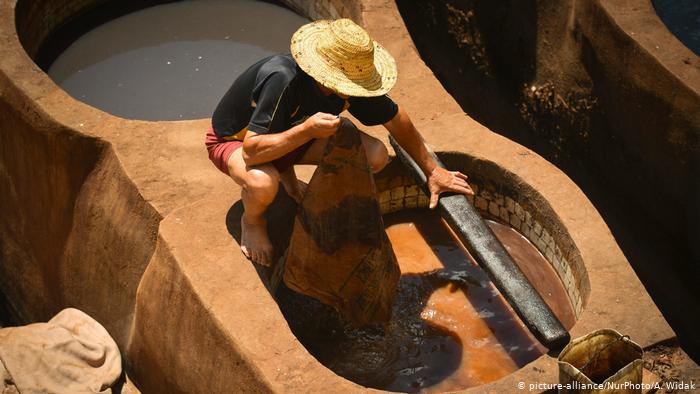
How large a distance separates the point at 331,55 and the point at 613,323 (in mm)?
1638

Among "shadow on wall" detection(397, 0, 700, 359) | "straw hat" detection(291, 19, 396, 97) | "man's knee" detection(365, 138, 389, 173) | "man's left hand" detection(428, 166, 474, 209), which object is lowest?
"shadow on wall" detection(397, 0, 700, 359)

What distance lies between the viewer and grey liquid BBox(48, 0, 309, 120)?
23.5 ft

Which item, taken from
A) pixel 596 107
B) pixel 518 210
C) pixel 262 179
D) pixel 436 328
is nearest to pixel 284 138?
pixel 262 179

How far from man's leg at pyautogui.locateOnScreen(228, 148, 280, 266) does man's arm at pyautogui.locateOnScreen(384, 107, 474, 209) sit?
620mm

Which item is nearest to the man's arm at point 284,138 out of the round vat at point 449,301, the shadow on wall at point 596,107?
the round vat at point 449,301

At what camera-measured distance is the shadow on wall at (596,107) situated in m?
6.47

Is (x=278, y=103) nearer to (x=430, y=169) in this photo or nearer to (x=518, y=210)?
(x=430, y=169)

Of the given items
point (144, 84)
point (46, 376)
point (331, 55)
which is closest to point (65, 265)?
point (46, 376)

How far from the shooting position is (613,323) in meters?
4.96

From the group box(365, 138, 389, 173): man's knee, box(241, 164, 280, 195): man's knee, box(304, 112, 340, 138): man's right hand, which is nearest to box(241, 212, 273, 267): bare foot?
box(241, 164, 280, 195): man's knee

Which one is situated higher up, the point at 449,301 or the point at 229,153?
the point at 229,153

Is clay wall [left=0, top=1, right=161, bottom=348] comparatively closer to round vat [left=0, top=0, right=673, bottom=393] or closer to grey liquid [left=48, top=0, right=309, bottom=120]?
round vat [left=0, top=0, right=673, bottom=393]

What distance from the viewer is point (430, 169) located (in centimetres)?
541

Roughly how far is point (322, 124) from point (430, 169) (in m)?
0.86
